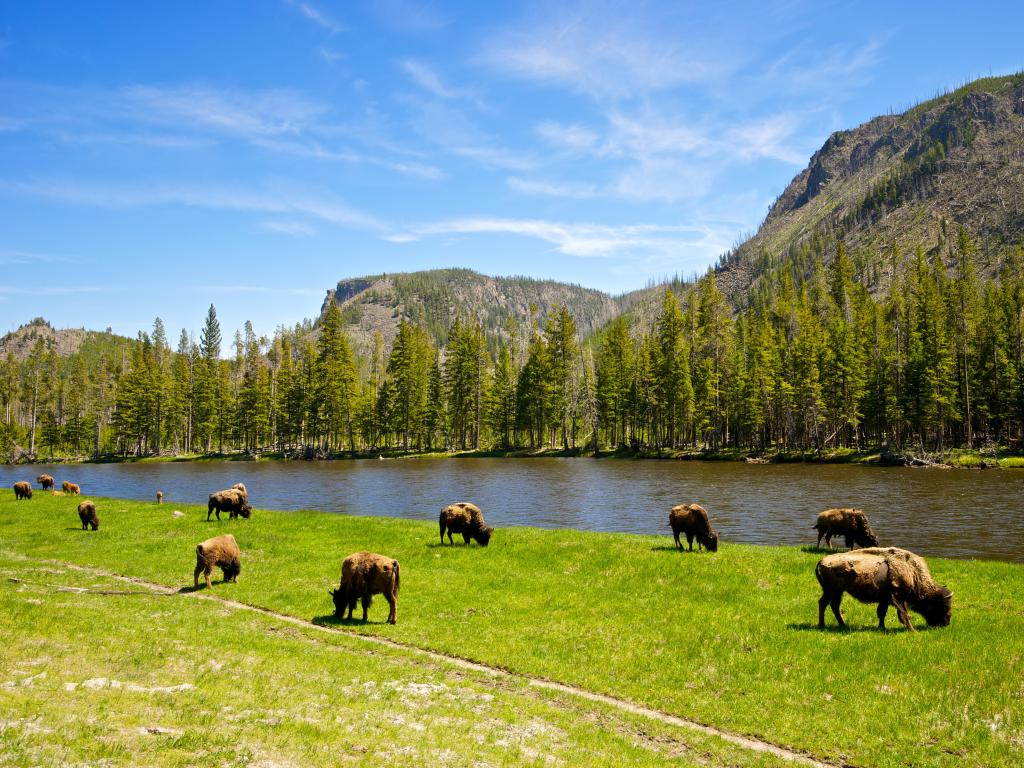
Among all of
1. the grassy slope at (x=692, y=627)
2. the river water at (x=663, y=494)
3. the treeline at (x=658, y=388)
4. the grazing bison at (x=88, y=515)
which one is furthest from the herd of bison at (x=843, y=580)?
the treeline at (x=658, y=388)

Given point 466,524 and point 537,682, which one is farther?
point 466,524

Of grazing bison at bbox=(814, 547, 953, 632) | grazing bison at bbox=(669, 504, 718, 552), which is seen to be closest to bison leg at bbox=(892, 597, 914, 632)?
grazing bison at bbox=(814, 547, 953, 632)

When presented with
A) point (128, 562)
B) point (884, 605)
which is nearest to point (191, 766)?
point (884, 605)

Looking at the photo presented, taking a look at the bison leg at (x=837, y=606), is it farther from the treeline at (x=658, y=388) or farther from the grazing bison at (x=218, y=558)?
the treeline at (x=658, y=388)

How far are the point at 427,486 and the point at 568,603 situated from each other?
42.1 meters

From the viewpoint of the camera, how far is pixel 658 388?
101 m

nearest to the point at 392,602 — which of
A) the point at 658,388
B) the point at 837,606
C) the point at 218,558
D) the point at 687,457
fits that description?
the point at 218,558

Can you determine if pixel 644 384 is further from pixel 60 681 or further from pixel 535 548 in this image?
pixel 60 681

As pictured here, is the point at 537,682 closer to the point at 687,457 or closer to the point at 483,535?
the point at 483,535

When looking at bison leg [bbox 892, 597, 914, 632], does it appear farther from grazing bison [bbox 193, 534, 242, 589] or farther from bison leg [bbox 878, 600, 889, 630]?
grazing bison [bbox 193, 534, 242, 589]

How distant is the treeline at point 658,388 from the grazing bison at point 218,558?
8271cm

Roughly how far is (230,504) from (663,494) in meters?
32.6

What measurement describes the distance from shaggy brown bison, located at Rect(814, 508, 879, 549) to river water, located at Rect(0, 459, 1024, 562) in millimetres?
3627

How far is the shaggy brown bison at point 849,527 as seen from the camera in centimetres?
2589
